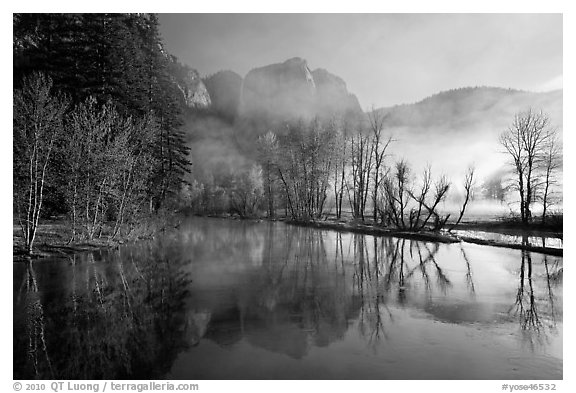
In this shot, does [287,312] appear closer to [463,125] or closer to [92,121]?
[92,121]

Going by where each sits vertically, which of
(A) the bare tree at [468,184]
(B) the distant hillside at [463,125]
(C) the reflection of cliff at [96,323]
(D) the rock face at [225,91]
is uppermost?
(D) the rock face at [225,91]

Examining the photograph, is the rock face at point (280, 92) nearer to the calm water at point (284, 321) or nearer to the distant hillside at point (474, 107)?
the distant hillside at point (474, 107)

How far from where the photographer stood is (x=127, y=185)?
17.8 m

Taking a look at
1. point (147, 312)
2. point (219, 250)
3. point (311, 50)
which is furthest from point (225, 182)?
point (147, 312)

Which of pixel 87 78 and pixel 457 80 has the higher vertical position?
pixel 87 78

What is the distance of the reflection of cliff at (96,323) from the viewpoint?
4.88 m

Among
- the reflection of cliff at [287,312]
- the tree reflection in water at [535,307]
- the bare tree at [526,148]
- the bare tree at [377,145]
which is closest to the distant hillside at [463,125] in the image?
the bare tree at [526,148]

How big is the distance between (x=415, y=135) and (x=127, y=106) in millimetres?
19514

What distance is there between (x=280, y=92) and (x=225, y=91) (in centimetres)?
634

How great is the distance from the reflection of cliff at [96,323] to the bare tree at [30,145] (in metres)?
2.41

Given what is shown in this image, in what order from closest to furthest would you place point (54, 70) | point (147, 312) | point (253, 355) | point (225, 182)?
point (253, 355), point (147, 312), point (54, 70), point (225, 182)

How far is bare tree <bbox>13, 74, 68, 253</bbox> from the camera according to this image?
11.3 meters
